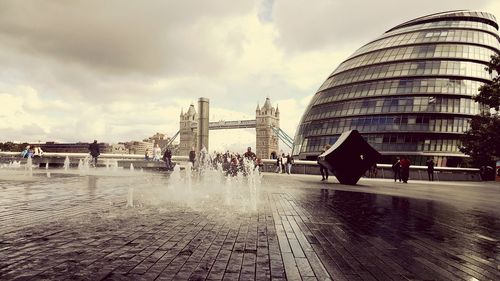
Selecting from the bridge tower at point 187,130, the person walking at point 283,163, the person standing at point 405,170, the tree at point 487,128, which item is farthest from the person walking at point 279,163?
the bridge tower at point 187,130

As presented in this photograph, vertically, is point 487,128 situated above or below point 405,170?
above

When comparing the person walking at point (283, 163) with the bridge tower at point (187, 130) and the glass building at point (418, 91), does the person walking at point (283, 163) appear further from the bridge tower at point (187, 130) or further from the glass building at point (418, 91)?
the bridge tower at point (187, 130)

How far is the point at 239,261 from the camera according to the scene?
3926 mm

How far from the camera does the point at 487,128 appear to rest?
88.2ft

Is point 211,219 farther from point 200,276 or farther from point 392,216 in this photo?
point 392,216

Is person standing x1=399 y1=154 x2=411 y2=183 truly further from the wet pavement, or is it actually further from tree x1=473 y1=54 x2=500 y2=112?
the wet pavement

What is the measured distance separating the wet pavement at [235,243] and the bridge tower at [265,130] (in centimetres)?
14236

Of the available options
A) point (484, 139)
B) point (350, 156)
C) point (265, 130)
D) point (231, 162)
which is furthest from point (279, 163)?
point (265, 130)

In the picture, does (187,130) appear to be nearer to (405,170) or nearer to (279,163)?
(279,163)

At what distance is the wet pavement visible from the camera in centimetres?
356

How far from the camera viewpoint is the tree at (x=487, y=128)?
890 inches

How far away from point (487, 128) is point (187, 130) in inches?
5872

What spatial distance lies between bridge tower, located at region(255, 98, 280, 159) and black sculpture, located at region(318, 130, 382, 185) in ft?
430

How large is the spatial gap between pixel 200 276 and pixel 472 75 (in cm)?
5372
